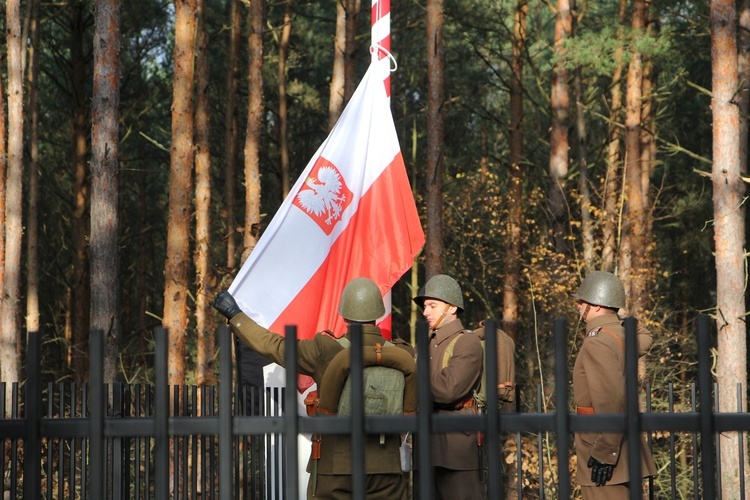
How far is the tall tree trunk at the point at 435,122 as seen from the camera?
17.4 meters

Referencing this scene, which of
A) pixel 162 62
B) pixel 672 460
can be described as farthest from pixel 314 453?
pixel 162 62

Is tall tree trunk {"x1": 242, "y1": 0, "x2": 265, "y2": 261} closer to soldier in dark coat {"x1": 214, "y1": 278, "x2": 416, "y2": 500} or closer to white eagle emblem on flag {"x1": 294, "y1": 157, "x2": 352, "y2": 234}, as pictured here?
white eagle emblem on flag {"x1": 294, "y1": 157, "x2": 352, "y2": 234}

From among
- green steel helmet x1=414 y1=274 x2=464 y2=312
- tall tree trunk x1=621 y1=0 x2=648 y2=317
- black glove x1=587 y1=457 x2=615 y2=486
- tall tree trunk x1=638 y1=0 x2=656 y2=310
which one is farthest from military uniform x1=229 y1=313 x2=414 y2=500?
tall tree trunk x1=621 y1=0 x2=648 y2=317

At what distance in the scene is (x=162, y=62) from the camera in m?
30.3

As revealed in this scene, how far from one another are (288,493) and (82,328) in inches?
936

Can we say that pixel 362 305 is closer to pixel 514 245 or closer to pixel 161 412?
pixel 161 412

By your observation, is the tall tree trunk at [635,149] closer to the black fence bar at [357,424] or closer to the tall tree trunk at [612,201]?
the tall tree trunk at [612,201]

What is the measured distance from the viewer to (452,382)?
6.00 m

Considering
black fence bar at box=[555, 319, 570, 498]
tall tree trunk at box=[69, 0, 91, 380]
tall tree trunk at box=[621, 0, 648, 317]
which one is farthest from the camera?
tall tree trunk at box=[69, 0, 91, 380]

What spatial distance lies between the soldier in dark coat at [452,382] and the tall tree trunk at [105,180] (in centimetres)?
607

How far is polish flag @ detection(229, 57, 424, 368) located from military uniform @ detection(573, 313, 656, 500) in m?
1.96

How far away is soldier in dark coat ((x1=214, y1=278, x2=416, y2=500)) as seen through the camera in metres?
5.29

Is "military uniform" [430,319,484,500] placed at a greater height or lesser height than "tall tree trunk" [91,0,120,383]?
lesser

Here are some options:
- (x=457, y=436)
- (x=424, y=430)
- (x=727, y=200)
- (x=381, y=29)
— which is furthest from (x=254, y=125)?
(x=424, y=430)
